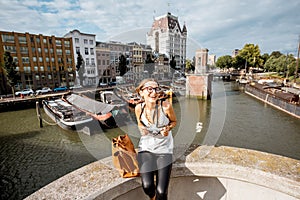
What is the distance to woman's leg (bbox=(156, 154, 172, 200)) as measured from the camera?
182cm

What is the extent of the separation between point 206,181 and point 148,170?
104 centimetres

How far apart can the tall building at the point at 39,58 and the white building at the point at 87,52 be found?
1600 millimetres

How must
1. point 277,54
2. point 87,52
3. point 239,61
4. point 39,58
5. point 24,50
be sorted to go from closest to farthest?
point 24,50
point 39,58
point 87,52
point 239,61
point 277,54

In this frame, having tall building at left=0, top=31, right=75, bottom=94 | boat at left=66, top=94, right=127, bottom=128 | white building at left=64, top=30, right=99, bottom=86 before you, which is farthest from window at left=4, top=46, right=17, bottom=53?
boat at left=66, top=94, right=127, bottom=128

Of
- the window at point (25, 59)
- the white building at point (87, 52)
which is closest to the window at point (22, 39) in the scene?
the window at point (25, 59)

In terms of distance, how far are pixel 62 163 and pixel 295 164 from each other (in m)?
11.2

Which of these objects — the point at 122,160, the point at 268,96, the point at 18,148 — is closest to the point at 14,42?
the point at 18,148

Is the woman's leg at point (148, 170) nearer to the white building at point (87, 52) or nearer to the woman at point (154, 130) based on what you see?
the woman at point (154, 130)

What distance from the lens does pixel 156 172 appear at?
6.37 ft

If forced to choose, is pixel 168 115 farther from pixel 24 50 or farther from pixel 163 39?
pixel 24 50

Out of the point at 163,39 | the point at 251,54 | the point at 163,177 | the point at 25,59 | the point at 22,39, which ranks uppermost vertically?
the point at 251,54

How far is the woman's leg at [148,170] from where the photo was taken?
6.02 feet

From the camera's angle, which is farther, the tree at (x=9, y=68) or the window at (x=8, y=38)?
the window at (x=8, y=38)

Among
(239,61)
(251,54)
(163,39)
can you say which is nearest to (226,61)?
(239,61)
